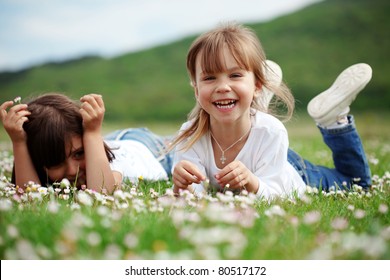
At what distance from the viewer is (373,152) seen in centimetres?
662

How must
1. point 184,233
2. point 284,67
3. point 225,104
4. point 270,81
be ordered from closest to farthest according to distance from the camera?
point 184,233, point 225,104, point 270,81, point 284,67

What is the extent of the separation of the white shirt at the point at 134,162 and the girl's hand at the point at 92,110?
592 mm

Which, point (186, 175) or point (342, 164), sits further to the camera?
point (342, 164)

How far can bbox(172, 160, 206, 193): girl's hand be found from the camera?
322 centimetres

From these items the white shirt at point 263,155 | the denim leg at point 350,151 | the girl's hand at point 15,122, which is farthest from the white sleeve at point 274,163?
the girl's hand at point 15,122

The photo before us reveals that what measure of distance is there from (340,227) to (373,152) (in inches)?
177

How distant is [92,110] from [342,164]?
2.25 m

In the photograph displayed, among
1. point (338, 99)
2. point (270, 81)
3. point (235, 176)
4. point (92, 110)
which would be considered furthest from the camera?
point (338, 99)

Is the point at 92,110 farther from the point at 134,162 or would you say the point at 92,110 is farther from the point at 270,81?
the point at 270,81

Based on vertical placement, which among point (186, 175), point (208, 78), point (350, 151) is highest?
point (208, 78)

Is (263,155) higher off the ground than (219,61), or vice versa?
(219,61)

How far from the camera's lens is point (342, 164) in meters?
4.41

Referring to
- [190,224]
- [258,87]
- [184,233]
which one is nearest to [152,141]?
[258,87]
